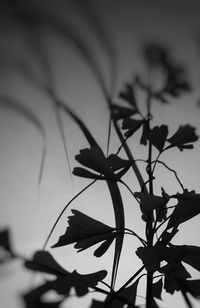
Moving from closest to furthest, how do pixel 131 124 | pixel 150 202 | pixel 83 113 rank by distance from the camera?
pixel 150 202 < pixel 131 124 < pixel 83 113

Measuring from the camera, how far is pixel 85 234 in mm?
355

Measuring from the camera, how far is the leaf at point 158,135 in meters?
0.39

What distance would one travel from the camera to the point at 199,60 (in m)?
0.55

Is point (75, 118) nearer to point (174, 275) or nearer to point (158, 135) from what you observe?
point (158, 135)

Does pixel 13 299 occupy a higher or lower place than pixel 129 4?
lower

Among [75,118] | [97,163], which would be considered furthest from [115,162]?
[75,118]

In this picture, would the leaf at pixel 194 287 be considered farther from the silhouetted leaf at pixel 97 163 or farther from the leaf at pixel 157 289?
the silhouetted leaf at pixel 97 163

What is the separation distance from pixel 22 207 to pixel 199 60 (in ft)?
1.32

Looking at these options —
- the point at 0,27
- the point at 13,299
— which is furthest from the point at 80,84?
the point at 13,299

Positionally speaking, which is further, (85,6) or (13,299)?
(85,6)

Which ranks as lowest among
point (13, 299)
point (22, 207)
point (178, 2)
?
point (13, 299)

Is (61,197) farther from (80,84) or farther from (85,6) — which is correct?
(85,6)

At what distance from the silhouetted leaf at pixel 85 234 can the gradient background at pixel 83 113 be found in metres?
0.10

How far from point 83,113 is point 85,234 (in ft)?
0.80
